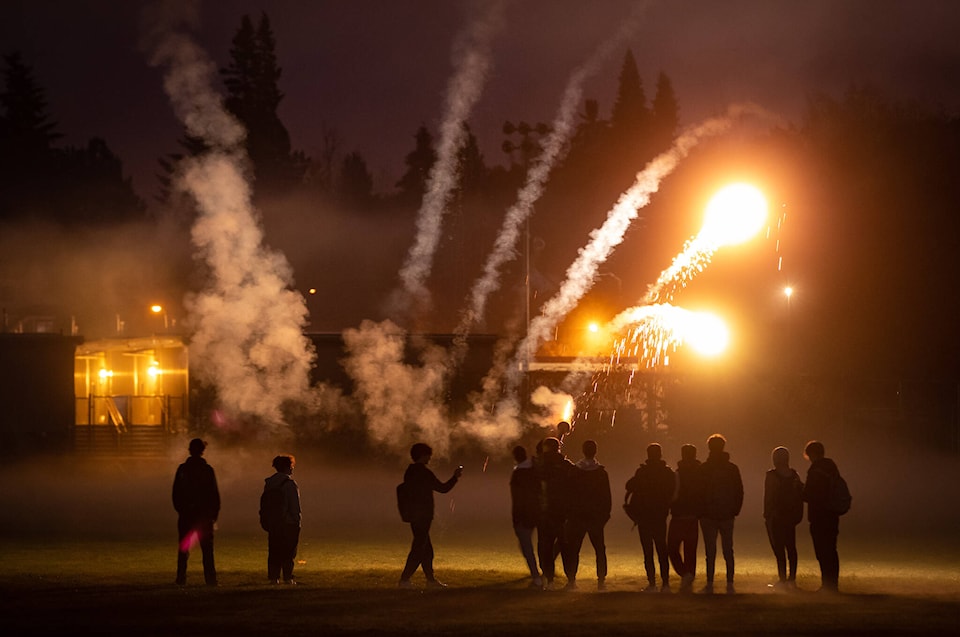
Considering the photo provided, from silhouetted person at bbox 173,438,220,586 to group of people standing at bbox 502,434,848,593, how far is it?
12.5 ft

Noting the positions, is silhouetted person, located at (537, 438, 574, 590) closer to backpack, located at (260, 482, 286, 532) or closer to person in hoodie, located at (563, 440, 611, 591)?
person in hoodie, located at (563, 440, 611, 591)

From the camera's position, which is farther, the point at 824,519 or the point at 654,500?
the point at 654,500

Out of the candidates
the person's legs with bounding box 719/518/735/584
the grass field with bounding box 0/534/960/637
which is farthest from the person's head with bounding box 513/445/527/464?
the person's legs with bounding box 719/518/735/584

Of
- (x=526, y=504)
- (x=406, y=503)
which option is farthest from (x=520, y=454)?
(x=406, y=503)

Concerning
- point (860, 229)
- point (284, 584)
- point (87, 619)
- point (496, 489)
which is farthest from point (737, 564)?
point (860, 229)

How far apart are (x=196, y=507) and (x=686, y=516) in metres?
6.08

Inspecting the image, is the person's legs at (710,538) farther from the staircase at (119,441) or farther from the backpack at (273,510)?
the staircase at (119,441)

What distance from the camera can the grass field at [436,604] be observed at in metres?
11.3

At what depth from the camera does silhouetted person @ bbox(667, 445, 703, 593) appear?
14945 mm

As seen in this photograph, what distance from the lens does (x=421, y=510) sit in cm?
1491

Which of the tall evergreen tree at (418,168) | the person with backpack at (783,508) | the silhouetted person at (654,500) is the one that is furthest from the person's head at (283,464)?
the tall evergreen tree at (418,168)

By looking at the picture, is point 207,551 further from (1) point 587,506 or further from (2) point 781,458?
(2) point 781,458

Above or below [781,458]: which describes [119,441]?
below

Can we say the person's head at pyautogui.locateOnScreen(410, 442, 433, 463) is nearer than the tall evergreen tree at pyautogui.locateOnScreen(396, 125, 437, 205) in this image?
Yes
